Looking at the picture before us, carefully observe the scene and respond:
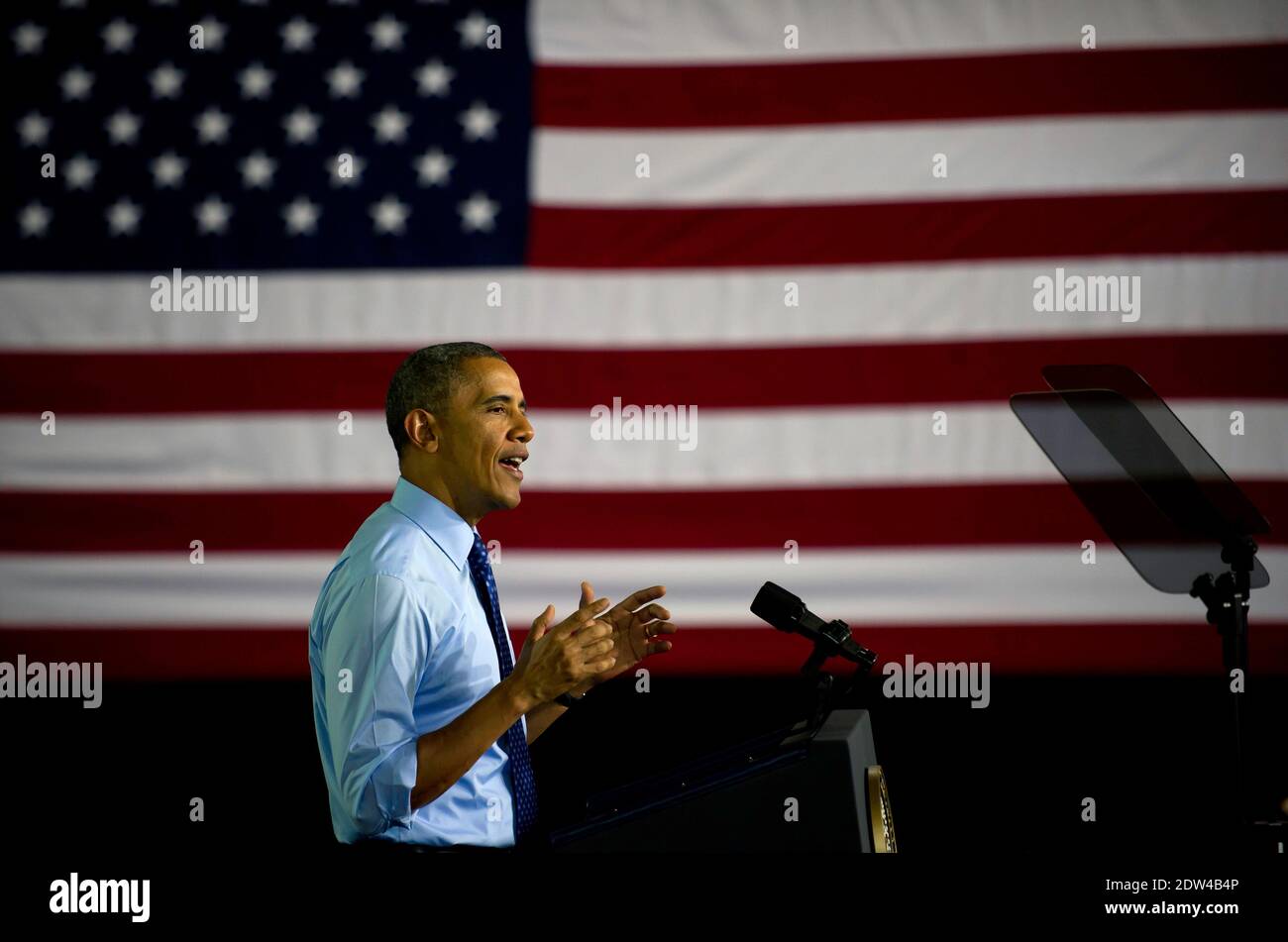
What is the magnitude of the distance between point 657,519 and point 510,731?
4.35 ft

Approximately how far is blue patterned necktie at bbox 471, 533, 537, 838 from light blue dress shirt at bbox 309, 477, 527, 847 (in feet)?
0.05

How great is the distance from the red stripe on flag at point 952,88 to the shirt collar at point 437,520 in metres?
1.70

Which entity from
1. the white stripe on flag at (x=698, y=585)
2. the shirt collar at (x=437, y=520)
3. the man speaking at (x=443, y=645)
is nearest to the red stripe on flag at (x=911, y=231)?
the white stripe on flag at (x=698, y=585)

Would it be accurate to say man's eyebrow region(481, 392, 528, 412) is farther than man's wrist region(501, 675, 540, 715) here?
Yes

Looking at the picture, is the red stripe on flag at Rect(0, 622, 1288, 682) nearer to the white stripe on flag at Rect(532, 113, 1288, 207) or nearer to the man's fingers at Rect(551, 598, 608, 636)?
the white stripe on flag at Rect(532, 113, 1288, 207)

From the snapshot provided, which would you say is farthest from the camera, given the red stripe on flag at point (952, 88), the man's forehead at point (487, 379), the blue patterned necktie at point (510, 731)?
the red stripe on flag at point (952, 88)

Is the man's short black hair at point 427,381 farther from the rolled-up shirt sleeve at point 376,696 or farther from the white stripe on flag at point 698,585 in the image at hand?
the white stripe on flag at point 698,585

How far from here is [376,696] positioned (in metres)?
1.74

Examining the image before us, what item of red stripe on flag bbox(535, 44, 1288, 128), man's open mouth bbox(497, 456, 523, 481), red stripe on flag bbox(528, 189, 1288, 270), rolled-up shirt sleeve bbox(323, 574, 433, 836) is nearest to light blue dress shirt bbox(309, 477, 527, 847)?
rolled-up shirt sleeve bbox(323, 574, 433, 836)

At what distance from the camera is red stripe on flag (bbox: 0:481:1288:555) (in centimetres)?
325

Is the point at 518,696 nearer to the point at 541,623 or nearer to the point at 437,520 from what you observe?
the point at 541,623

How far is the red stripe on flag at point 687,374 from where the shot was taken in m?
3.26

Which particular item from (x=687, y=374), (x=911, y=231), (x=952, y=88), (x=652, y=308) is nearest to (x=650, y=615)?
(x=687, y=374)
